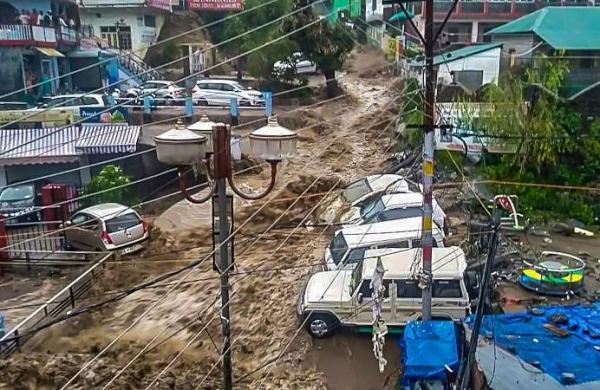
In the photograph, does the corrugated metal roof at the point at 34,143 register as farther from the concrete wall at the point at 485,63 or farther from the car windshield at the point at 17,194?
the concrete wall at the point at 485,63

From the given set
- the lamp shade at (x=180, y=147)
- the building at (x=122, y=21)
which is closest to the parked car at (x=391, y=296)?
the lamp shade at (x=180, y=147)

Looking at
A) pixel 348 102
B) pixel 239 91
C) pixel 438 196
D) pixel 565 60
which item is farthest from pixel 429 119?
pixel 348 102

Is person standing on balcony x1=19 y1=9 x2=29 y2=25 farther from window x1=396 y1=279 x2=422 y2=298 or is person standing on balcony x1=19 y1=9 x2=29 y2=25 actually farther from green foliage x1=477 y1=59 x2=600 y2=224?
window x1=396 y1=279 x2=422 y2=298

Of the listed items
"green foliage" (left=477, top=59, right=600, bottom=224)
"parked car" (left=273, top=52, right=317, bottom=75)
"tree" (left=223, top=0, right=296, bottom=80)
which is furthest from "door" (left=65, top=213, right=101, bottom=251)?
"parked car" (left=273, top=52, right=317, bottom=75)

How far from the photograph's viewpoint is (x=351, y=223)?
14906 mm

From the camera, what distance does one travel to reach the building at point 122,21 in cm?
3662

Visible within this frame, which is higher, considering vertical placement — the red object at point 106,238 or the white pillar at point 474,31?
the white pillar at point 474,31

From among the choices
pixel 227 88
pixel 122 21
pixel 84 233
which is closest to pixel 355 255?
pixel 84 233

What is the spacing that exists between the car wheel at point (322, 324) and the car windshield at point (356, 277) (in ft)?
2.11

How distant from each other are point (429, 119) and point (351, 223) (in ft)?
24.6

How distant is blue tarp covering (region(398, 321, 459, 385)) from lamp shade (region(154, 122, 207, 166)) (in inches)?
203

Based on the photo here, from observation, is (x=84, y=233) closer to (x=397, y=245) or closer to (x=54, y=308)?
(x=54, y=308)

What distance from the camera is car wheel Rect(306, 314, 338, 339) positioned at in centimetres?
1090

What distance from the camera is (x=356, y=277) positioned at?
36.5 ft
